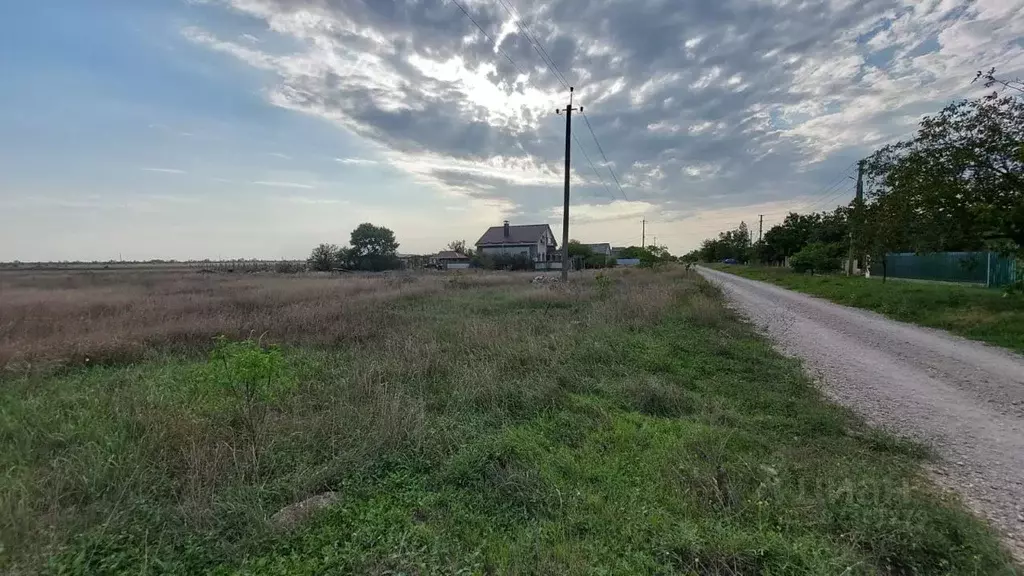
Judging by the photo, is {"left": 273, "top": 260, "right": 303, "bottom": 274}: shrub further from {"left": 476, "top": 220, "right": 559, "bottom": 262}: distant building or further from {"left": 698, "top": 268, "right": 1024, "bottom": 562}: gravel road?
{"left": 698, "top": 268, "right": 1024, "bottom": 562}: gravel road

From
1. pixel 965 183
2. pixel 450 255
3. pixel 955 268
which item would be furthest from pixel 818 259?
pixel 450 255

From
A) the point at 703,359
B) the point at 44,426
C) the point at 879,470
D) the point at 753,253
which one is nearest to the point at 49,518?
the point at 44,426

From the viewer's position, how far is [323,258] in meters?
55.2

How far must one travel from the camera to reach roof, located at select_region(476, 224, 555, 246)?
67.8m

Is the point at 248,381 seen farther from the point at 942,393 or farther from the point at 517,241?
the point at 517,241

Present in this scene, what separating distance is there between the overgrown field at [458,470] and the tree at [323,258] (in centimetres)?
5021

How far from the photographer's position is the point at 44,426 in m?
4.32

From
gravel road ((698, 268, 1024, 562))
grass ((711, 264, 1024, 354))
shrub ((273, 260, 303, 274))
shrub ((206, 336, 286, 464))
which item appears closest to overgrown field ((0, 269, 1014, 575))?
shrub ((206, 336, 286, 464))

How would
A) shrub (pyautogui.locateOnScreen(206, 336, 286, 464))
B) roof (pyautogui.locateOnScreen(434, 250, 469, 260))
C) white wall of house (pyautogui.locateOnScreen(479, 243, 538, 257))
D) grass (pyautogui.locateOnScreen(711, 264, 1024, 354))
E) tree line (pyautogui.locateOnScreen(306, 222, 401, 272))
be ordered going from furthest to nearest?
roof (pyautogui.locateOnScreen(434, 250, 469, 260)), white wall of house (pyautogui.locateOnScreen(479, 243, 538, 257)), tree line (pyautogui.locateOnScreen(306, 222, 401, 272)), grass (pyautogui.locateOnScreen(711, 264, 1024, 354)), shrub (pyautogui.locateOnScreen(206, 336, 286, 464))

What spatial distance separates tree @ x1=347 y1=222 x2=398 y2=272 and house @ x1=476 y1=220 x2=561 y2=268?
53.5 feet

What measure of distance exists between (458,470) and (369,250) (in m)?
55.8

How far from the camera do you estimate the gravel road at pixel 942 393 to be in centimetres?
359

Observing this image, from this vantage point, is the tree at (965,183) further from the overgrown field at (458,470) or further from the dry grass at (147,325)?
the dry grass at (147,325)

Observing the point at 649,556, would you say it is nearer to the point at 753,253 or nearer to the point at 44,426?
the point at 44,426
